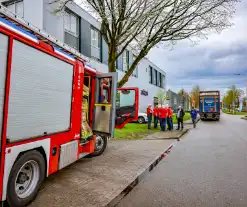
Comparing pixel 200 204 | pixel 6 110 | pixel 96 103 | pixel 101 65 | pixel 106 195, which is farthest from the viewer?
pixel 101 65

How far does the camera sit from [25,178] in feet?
12.1

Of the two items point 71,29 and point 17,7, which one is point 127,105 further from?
point 17,7

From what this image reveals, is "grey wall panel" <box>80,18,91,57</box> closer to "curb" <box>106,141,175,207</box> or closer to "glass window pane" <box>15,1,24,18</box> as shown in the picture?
"glass window pane" <box>15,1,24,18</box>

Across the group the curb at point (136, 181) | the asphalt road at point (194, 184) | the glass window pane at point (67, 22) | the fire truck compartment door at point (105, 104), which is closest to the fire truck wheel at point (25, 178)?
the curb at point (136, 181)

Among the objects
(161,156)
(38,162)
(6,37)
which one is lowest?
(161,156)

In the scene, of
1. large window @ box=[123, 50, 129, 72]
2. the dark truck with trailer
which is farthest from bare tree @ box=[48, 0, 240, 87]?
the dark truck with trailer

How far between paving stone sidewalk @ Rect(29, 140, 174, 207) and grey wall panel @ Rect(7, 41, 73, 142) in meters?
1.08

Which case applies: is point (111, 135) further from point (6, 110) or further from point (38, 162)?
point (6, 110)

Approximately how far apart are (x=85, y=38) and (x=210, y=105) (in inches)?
693

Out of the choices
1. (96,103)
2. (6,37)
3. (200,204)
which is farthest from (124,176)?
(6,37)

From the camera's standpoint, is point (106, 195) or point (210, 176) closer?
point (106, 195)

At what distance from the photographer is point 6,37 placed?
10.1ft

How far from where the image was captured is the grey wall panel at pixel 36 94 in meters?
3.24

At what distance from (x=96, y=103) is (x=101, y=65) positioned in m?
12.3
